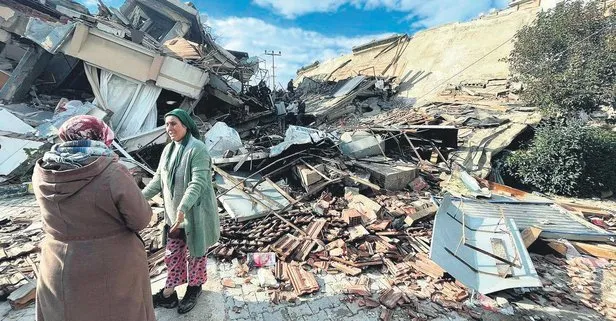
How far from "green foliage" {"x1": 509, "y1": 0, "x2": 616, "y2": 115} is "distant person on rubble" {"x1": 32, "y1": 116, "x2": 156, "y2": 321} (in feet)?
41.0

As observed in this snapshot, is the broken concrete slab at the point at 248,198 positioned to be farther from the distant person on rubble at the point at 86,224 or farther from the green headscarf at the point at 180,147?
the distant person on rubble at the point at 86,224

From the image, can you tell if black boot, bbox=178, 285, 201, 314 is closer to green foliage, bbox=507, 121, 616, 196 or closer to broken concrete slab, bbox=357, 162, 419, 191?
broken concrete slab, bbox=357, 162, 419, 191

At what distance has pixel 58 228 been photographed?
1.84 meters

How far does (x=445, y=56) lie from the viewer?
21094mm

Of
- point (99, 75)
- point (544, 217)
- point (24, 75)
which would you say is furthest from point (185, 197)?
point (24, 75)

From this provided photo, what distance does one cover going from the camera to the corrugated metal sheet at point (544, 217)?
16.8 ft

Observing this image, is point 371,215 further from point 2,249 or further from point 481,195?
point 2,249

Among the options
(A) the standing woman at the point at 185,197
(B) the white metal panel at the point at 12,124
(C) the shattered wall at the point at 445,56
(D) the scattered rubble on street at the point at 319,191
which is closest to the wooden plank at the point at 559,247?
(D) the scattered rubble on street at the point at 319,191

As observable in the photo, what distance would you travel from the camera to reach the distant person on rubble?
5.84ft

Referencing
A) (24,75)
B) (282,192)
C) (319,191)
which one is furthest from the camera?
(24,75)

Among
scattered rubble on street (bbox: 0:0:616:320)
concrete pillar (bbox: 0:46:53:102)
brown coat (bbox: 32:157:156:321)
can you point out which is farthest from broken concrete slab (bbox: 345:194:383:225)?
concrete pillar (bbox: 0:46:53:102)

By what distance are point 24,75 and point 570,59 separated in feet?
58.2

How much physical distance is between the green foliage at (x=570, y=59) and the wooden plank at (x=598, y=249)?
6845 millimetres

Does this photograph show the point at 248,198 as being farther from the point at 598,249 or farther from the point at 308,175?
the point at 598,249
